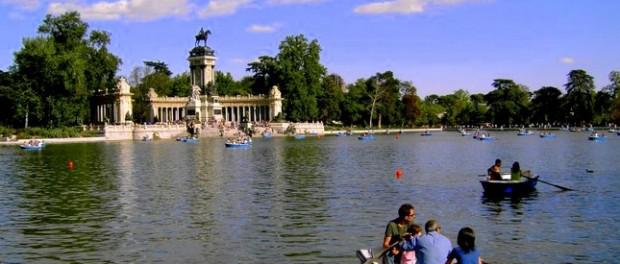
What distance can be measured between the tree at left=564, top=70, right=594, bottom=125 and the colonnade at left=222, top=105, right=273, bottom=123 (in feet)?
211

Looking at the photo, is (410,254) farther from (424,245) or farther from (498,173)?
(498,173)

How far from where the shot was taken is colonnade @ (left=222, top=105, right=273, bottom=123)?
422 feet

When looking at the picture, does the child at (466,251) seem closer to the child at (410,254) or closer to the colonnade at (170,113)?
the child at (410,254)

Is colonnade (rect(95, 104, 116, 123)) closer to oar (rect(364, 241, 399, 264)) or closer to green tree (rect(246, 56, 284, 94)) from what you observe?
green tree (rect(246, 56, 284, 94))

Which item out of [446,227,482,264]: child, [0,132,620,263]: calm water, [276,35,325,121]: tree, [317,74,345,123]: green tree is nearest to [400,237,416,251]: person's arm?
[446,227,482,264]: child

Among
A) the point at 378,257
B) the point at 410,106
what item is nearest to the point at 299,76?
the point at 410,106

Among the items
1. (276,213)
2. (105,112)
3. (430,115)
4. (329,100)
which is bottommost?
(276,213)

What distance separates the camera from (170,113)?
414 feet

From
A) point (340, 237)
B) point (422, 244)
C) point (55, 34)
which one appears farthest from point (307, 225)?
point (55, 34)

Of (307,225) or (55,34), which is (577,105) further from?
(307,225)

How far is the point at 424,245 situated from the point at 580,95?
492ft

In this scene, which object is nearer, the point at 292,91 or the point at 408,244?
the point at 408,244

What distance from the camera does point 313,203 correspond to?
26.9 meters

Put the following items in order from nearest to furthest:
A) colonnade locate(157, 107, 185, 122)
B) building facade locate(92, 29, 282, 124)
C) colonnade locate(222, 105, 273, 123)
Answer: building facade locate(92, 29, 282, 124)
colonnade locate(157, 107, 185, 122)
colonnade locate(222, 105, 273, 123)
